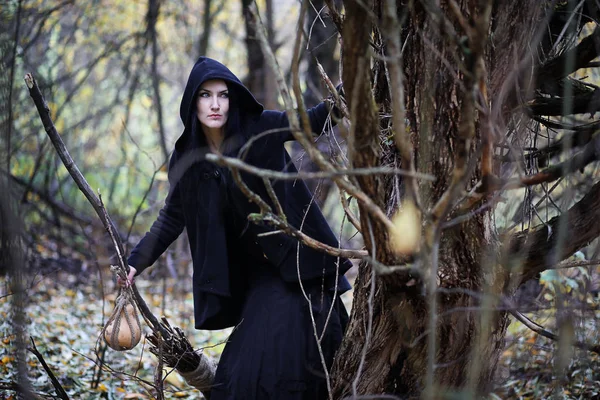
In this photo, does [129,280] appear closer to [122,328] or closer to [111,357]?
[122,328]

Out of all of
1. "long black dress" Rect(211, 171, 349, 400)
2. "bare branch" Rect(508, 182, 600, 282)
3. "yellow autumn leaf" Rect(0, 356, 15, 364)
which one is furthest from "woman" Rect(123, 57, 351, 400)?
"yellow autumn leaf" Rect(0, 356, 15, 364)

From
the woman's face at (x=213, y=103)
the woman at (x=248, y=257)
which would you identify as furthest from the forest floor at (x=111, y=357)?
the woman's face at (x=213, y=103)

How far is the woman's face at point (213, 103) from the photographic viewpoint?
3.39 meters

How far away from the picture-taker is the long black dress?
125 inches

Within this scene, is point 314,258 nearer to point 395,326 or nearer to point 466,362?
point 395,326

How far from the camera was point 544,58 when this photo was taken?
3021 millimetres

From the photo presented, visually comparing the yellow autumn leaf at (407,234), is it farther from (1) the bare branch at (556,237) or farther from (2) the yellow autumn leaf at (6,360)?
(2) the yellow autumn leaf at (6,360)

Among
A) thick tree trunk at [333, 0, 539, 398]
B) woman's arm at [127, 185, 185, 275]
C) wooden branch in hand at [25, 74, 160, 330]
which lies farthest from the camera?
woman's arm at [127, 185, 185, 275]

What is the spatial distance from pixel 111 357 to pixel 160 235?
1.94 meters

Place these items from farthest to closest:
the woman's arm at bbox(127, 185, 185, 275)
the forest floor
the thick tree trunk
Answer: the forest floor → the woman's arm at bbox(127, 185, 185, 275) → the thick tree trunk

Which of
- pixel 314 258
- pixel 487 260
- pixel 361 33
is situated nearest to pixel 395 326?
pixel 487 260

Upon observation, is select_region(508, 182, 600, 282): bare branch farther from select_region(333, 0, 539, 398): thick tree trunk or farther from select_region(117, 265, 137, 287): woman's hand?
select_region(117, 265, 137, 287): woman's hand

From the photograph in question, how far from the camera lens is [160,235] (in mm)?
3650

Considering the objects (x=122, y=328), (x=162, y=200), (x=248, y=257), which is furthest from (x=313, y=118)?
(x=162, y=200)
